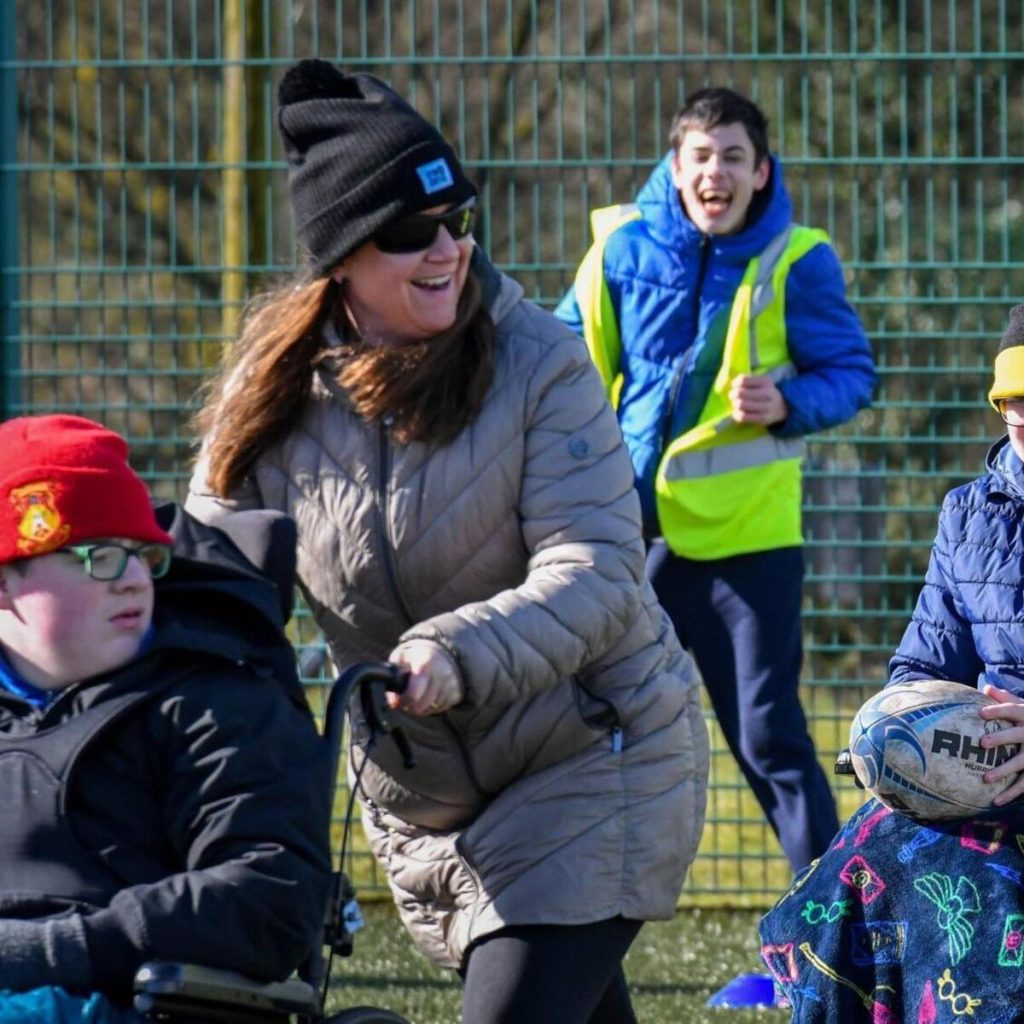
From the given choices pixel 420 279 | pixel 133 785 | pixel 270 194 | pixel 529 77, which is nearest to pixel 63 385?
pixel 270 194

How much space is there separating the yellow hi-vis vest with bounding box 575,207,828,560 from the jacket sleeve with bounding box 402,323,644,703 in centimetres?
211

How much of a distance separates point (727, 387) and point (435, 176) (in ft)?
7.87

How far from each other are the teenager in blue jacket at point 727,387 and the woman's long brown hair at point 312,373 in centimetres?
216

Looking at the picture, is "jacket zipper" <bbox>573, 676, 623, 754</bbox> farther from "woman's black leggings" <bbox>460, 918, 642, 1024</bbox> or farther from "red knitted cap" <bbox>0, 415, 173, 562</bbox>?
"red knitted cap" <bbox>0, 415, 173, 562</bbox>

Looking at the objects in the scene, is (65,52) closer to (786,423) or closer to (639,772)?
(786,423)

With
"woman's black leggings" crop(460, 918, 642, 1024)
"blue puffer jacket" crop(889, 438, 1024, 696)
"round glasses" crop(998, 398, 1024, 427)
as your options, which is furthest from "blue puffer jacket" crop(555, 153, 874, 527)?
"woman's black leggings" crop(460, 918, 642, 1024)

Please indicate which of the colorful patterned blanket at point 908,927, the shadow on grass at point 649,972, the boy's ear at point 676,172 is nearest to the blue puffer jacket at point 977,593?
the colorful patterned blanket at point 908,927

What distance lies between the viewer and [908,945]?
3453mm

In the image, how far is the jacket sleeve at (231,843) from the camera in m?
2.89

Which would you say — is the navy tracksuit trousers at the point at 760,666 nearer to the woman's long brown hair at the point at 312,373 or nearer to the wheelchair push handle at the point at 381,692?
the woman's long brown hair at the point at 312,373

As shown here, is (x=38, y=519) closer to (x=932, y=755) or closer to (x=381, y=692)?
(x=381, y=692)

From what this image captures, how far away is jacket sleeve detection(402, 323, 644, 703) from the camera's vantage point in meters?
3.28

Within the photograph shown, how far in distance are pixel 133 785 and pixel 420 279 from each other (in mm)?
938

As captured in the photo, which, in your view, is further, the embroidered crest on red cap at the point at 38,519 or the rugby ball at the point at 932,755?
the rugby ball at the point at 932,755
